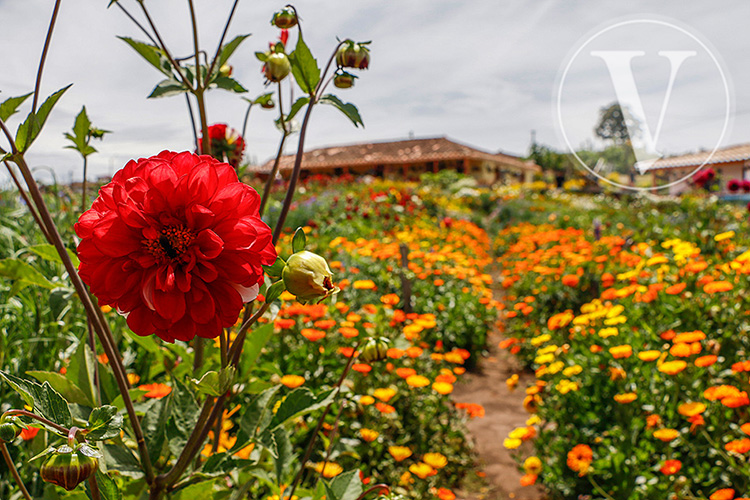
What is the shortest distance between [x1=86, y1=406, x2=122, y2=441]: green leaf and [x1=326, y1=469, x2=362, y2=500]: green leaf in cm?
61

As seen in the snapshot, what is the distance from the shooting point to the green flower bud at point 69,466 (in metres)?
0.62

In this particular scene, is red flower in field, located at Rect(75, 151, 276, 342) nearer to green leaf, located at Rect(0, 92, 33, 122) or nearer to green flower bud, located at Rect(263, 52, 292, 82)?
green leaf, located at Rect(0, 92, 33, 122)

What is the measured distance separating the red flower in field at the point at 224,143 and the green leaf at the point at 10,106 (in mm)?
414

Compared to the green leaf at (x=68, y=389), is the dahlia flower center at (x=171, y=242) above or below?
above

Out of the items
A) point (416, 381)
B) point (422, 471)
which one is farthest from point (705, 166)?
point (422, 471)

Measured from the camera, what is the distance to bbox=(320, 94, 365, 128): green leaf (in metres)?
0.95

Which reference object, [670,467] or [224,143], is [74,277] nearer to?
[224,143]

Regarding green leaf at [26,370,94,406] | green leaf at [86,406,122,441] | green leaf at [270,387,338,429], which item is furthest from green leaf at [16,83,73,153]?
green leaf at [270,387,338,429]

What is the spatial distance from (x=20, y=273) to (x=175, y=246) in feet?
2.01

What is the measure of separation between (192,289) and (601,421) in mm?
2301

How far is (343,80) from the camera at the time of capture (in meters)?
1.07

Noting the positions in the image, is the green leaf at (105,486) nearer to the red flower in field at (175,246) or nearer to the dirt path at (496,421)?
the red flower in field at (175,246)

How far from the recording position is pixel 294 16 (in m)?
1.05

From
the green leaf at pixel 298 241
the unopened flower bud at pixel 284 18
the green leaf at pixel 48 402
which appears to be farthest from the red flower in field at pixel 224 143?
the green leaf at pixel 48 402
